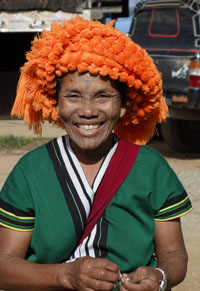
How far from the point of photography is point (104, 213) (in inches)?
92.3

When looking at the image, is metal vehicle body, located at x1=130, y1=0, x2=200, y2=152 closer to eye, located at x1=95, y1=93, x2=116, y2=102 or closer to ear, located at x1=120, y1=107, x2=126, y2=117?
ear, located at x1=120, y1=107, x2=126, y2=117

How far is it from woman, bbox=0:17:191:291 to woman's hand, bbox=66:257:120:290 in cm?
5

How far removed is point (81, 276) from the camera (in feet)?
6.89

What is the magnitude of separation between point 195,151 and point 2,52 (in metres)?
9.75

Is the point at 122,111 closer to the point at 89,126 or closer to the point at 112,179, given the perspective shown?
the point at 89,126

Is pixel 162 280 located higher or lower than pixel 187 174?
higher

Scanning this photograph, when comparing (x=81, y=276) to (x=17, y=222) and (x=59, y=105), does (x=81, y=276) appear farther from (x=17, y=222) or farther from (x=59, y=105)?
(x=59, y=105)

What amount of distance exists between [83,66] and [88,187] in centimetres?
48

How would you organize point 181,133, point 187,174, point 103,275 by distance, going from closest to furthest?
point 103,275, point 187,174, point 181,133

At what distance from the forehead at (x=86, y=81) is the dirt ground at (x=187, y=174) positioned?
2.08 meters

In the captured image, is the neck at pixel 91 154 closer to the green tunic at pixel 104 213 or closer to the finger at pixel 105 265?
the green tunic at pixel 104 213

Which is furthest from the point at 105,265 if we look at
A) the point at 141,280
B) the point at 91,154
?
the point at 91,154

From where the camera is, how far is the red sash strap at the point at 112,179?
2.35 metres

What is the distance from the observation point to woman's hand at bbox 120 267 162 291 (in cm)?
214
